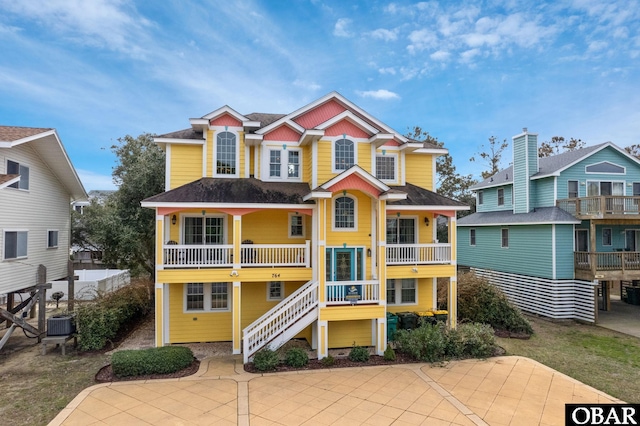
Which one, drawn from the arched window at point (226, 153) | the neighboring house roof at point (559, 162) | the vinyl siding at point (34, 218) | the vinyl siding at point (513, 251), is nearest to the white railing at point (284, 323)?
the arched window at point (226, 153)

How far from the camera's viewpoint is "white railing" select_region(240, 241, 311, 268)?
478 inches

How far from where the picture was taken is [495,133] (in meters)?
36.7

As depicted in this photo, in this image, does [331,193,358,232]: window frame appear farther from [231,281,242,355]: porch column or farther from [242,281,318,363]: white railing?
[231,281,242,355]: porch column

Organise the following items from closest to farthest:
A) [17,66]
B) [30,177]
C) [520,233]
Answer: [30,177] → [17,66] → [520,233]

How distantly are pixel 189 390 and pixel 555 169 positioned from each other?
21498 mm

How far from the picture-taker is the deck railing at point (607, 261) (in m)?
16.7

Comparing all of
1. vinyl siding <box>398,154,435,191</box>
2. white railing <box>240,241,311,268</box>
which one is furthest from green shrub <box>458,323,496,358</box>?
vinyl siding <box>398,154,435,191</box>

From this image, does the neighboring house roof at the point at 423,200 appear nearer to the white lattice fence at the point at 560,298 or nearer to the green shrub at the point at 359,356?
the green shrub at the point at 359,356

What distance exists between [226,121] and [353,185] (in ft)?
20.6

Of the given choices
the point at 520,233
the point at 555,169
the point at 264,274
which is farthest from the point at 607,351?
the point at 264,274

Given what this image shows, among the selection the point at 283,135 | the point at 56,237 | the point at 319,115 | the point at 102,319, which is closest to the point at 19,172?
the point at 56,237

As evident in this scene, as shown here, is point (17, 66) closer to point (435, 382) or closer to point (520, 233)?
point (435, 382)

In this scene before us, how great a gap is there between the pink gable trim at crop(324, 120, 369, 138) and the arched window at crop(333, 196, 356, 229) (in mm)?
2625

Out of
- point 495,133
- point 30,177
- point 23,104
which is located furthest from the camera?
point 495,133
